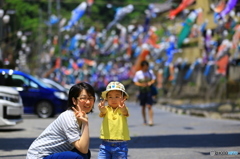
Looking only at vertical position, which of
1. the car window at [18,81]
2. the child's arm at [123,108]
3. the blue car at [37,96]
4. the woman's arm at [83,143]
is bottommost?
the woman's arm at [83,143]

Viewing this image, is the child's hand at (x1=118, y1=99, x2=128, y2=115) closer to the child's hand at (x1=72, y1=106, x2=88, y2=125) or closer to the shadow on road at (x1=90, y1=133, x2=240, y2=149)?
the child's hand at (x1=72, y1=106, x2=88, y2=125)

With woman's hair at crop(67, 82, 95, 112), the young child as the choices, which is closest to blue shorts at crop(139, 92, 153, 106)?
the young child

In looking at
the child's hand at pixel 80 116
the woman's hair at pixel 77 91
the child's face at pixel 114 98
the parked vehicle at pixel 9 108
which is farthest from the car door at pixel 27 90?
the child's hand at pixel 80 116

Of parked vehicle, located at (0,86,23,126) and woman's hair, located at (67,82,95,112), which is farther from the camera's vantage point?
parked vehicle, located at (0,86,23,126)

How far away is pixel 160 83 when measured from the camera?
185 ft

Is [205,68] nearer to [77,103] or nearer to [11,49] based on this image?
[11,49]

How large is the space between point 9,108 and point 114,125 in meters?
8.03

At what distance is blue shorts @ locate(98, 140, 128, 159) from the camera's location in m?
6.90

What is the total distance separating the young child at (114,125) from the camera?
273 inches

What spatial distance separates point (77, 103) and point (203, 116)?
16.6 metres

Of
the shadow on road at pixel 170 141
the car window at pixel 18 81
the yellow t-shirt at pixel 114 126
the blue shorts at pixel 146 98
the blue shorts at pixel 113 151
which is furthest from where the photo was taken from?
the car window at pixel 18 81

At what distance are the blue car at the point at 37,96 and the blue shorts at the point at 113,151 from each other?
1410 cm

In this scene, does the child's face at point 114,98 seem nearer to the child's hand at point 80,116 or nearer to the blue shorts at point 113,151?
the blue shorts at point 113,151

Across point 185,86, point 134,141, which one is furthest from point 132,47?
point 134,141
